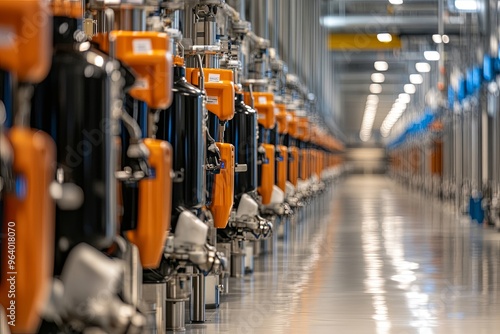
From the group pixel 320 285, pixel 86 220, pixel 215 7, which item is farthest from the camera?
pixel 320 285

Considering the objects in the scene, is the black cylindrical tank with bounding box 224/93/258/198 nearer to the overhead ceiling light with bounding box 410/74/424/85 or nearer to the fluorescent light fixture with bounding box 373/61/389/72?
the overhead ceiling light with bounding box 410/74/424/85

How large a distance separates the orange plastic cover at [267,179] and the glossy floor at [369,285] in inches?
27.7

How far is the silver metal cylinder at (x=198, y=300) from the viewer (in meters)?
Answer: 6.95

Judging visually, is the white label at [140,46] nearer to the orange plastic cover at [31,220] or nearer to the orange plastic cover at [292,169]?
the orange plastic cover at [31,220]

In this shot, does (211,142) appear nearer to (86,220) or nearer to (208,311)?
(208,311)

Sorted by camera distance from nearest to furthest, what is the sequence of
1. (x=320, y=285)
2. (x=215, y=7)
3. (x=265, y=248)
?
(x=215, y=7), (x=320, y=285), (x=265, y=248)

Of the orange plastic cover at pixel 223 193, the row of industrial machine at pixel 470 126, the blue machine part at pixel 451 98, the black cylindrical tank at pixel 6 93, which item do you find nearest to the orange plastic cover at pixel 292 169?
the row of industrial machine at pixel 470 126

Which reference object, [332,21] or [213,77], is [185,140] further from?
[332,21]

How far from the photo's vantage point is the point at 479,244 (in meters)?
13.6

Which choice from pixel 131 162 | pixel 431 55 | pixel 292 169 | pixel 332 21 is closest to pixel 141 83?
pixel 131 162

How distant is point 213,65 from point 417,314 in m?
2.09

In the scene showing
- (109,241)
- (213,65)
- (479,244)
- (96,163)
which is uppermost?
(213,65)

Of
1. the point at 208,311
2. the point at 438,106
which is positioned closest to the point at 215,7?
the point at 208,311

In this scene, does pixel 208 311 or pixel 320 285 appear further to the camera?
pixel 320 285
